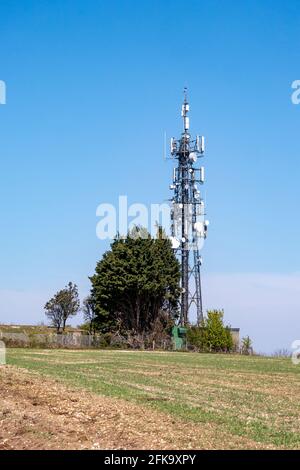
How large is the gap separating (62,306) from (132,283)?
73.5ft

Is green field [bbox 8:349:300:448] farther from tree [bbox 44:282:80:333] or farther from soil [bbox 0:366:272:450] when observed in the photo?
tree [bbox 44:282:80:333]

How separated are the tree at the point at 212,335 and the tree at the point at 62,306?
25.6 metres

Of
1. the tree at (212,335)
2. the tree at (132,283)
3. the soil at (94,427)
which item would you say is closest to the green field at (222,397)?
the soil at (94,427)

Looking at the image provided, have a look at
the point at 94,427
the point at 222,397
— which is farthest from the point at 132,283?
the point at 94,427

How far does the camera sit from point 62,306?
86375 millimetres

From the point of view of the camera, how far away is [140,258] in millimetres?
67125

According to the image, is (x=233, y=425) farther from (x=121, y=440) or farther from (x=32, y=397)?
(x=32, y=397)

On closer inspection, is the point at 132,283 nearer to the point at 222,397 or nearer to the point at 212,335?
the point at 212,335

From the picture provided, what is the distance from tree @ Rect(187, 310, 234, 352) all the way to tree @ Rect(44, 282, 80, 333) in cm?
2565

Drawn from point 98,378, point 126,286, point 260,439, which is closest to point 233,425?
point 260,439

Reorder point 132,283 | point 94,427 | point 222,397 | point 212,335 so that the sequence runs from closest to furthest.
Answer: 1. point 94,427
2. point 222,397
3. point 212,335
4. point 132,283

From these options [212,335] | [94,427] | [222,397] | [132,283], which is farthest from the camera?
[132,283]

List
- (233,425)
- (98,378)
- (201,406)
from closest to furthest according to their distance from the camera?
1. (233,425)
2. (201,406)
3. (98,378)
